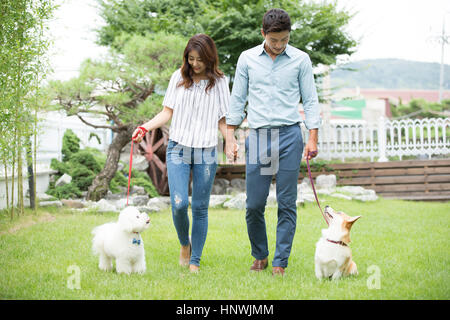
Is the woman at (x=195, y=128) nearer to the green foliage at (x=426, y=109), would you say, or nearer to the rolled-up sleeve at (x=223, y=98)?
the rolled-up sleeve at (x=223, y=98)

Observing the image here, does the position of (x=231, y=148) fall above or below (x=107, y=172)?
above

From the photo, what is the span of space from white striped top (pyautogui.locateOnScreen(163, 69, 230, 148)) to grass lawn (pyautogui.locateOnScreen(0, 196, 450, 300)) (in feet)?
3.14

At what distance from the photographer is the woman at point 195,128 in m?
3.13

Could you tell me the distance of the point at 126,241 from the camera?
304cm

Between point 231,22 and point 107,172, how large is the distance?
12.6 feet

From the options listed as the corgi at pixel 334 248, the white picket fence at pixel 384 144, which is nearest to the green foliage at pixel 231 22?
the white picket fence at pixel 384 144

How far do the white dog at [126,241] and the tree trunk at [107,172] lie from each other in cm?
422

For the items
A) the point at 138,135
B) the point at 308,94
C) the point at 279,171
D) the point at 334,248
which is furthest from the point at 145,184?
the point at 334,248

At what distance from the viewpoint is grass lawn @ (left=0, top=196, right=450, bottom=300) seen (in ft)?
8.60

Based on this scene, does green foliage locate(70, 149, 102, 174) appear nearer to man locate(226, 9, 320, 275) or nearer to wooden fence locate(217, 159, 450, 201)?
wooden fence locate(217, 159, 450, 201)

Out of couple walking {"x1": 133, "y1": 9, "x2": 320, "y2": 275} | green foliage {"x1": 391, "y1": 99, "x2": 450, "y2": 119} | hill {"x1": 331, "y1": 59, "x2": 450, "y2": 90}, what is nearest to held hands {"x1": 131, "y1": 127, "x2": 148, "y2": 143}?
couple walking {"x1": 133, "y1": 9, "x2": 320, "y2": 275}

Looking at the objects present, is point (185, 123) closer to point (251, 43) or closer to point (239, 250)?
point (239, 250)

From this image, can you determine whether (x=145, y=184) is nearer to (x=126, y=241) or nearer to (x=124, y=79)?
(x=124, y=79)

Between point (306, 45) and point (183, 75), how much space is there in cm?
684
